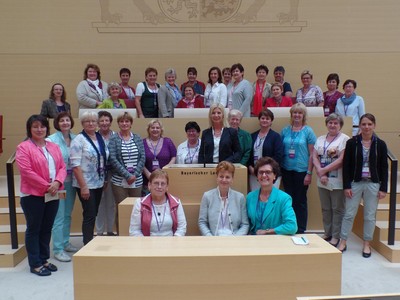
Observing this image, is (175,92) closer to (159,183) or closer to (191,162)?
(191,162)

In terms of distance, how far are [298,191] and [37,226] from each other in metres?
2.91

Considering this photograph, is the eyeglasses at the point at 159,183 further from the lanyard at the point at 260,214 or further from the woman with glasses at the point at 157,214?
the lanyard at the point at 260,214

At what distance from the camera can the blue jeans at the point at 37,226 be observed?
155 inches

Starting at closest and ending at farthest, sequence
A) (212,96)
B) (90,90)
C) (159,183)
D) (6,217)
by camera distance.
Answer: (159,183), (6,217), (212,96), (90,90)

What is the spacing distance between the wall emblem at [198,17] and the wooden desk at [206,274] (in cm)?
572

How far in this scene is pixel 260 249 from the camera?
104 inches

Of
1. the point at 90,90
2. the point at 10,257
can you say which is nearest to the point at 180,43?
the point at 90,90

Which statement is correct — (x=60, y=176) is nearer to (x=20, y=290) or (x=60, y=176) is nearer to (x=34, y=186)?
(x=34, y=186)

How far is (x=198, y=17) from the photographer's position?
755 cm

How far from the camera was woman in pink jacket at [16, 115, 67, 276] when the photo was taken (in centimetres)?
386

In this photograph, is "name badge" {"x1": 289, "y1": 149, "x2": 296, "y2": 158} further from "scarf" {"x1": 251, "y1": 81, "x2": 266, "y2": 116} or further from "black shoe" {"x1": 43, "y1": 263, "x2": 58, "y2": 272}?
"black shoe" {"x1": 43, "y1": 263, "x2": 58, "y2": 272}

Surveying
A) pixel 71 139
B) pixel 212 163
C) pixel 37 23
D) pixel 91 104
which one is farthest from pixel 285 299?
pixel 37 23

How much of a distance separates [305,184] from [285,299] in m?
2.52

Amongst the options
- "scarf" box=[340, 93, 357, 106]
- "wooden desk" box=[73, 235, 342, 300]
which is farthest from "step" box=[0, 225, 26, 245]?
"scarf" box=[340, 93, 357, 106]
